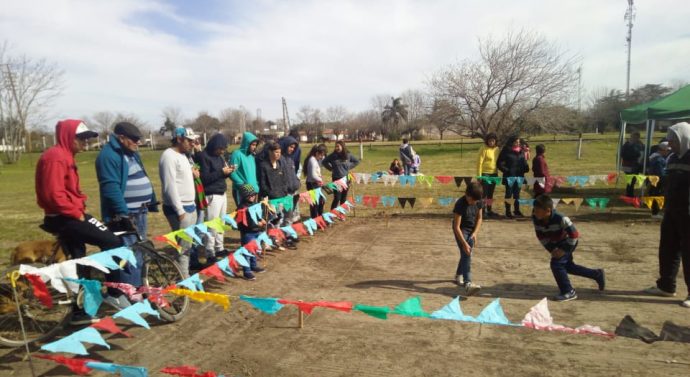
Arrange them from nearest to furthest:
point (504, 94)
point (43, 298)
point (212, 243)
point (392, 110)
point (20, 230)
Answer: point (43, 298)
point (212, 243)
point (20, 230)
point (504, 94)
point (392, 110)

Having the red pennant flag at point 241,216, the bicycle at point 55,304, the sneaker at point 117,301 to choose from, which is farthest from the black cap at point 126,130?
the red pennant flag at point 241,216

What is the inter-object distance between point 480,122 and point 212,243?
26491mm

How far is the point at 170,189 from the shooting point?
512cm

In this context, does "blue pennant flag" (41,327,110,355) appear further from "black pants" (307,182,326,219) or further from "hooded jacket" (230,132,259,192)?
"black pants" (307,182,326,219)

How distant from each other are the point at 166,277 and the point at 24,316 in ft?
4.57

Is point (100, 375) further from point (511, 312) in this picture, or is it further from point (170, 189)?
point (511, 312)

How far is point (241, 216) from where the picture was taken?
5.99 metres

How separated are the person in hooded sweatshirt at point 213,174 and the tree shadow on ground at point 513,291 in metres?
2.33

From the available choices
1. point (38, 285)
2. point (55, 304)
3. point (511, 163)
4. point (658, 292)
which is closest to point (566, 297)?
point (658, 292)

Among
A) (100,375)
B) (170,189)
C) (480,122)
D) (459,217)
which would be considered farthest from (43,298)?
(480,122)

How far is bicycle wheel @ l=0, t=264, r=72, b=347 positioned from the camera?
415cm

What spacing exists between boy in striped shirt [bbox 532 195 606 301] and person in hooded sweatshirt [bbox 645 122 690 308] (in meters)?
0.75

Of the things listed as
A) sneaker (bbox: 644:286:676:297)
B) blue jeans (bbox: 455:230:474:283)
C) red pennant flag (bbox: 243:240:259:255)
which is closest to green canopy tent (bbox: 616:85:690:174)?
sneaker (bbox: 644:286:676:297)

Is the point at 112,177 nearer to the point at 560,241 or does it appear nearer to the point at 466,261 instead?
the point at 466,261
